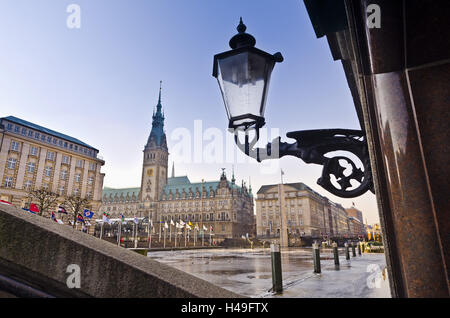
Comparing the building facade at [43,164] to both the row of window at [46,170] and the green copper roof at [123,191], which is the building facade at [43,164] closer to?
the row of window at [46,170]

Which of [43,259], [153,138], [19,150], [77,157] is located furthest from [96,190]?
[43,259]

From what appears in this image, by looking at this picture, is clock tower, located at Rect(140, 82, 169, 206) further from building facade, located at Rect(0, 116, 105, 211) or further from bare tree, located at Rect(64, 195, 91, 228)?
bare tree, located at Rect(64, 195, 91, 228)

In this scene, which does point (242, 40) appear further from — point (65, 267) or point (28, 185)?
point (28, 185)

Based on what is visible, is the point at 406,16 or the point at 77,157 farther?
the point at 77,157

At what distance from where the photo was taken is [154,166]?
95188mm

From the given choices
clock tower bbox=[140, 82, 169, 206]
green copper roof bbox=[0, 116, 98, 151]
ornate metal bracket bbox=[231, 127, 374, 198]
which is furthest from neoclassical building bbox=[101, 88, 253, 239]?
ornate metal bracket bbox=[231, 127, 374, 198]

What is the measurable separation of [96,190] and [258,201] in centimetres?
4617

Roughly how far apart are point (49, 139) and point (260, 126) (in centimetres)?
6222

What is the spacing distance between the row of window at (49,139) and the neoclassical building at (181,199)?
34.5 meters

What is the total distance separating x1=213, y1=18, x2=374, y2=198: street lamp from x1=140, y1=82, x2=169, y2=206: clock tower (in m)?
94.6

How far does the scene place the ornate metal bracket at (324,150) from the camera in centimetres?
279

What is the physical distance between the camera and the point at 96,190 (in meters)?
60.5
